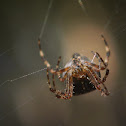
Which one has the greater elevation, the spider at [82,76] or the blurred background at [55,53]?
the blurred background at [55,53]

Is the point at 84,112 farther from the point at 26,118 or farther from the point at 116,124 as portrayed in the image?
the point at 26,118

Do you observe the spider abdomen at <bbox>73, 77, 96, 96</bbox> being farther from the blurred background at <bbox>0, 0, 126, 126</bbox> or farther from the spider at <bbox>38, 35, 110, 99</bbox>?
the blurred background at <bbox>0, 0, 126, 126</bbox>

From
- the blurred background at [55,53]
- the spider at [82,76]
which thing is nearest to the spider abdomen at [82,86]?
the spider at [82,76]


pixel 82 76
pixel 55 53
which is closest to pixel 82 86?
pixel 82 76

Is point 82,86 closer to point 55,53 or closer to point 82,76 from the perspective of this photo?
point 82,76

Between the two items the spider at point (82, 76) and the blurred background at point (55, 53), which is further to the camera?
the blurred background at point (55, 53)

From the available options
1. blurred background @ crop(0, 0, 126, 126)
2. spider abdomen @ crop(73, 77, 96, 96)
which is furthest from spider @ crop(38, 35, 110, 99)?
blurred background @ crop(0, 0, 126, 126)

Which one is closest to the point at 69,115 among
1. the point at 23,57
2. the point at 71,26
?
the point at 23,57

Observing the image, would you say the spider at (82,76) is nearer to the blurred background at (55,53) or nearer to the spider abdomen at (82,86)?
the spider abdomen at (82,86)
